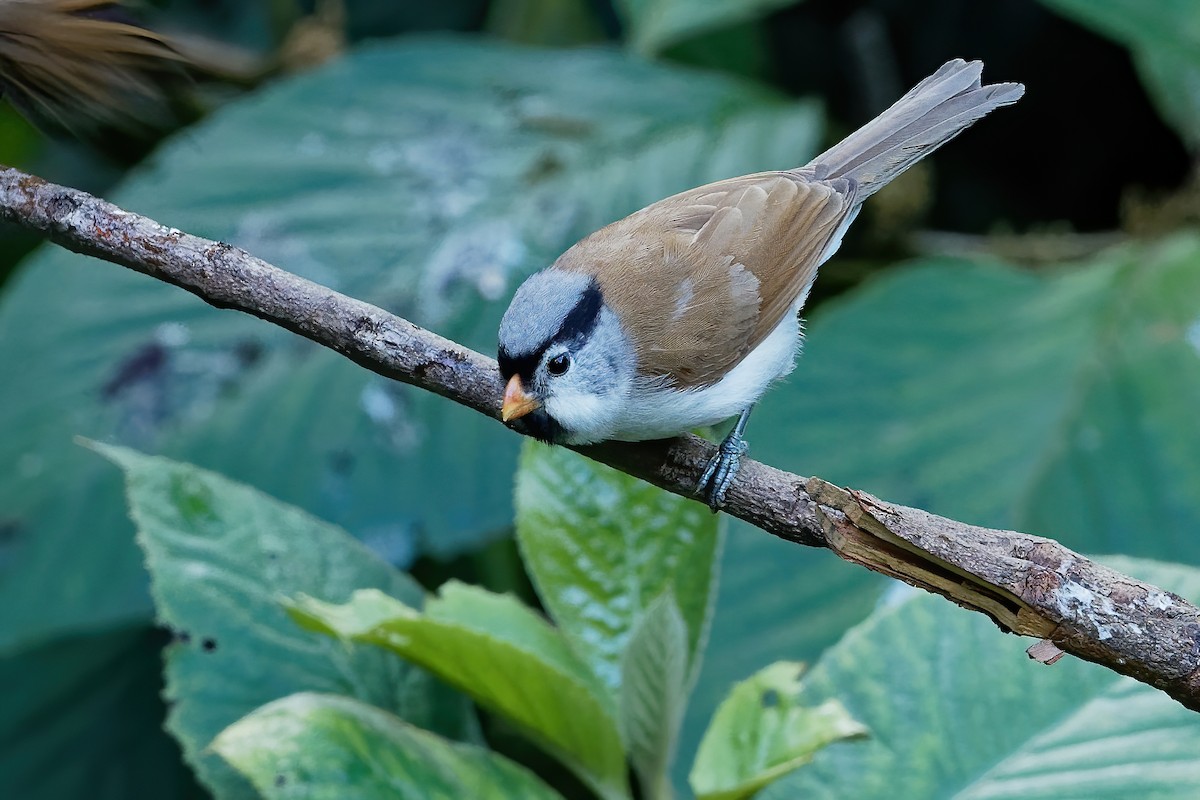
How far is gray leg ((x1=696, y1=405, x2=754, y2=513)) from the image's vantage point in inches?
51.6

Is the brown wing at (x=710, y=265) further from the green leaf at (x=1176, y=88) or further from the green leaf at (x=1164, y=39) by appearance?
the green leaf at (x=1176, y=88)

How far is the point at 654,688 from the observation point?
1.39m

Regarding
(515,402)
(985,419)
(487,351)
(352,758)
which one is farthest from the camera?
(487,351)

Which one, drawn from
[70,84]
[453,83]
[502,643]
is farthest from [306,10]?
[502,643]

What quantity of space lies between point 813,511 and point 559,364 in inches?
22.9

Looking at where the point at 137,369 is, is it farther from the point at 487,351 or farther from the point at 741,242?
the point at 741,242

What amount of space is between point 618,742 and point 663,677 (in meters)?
0.11

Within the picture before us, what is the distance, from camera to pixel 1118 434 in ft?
7.63

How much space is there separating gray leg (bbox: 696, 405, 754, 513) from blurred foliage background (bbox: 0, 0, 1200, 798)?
58cm

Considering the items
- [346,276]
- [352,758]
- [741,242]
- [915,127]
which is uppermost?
[915,127]

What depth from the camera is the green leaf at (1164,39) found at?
2395 mm

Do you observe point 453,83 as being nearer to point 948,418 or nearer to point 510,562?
point 510,562

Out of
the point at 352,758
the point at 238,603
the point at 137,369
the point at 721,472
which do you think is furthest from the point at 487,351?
the point at 352,758

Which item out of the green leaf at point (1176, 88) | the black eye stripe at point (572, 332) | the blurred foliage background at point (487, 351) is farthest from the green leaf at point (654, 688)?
the green leaf at point (1176, 88)
